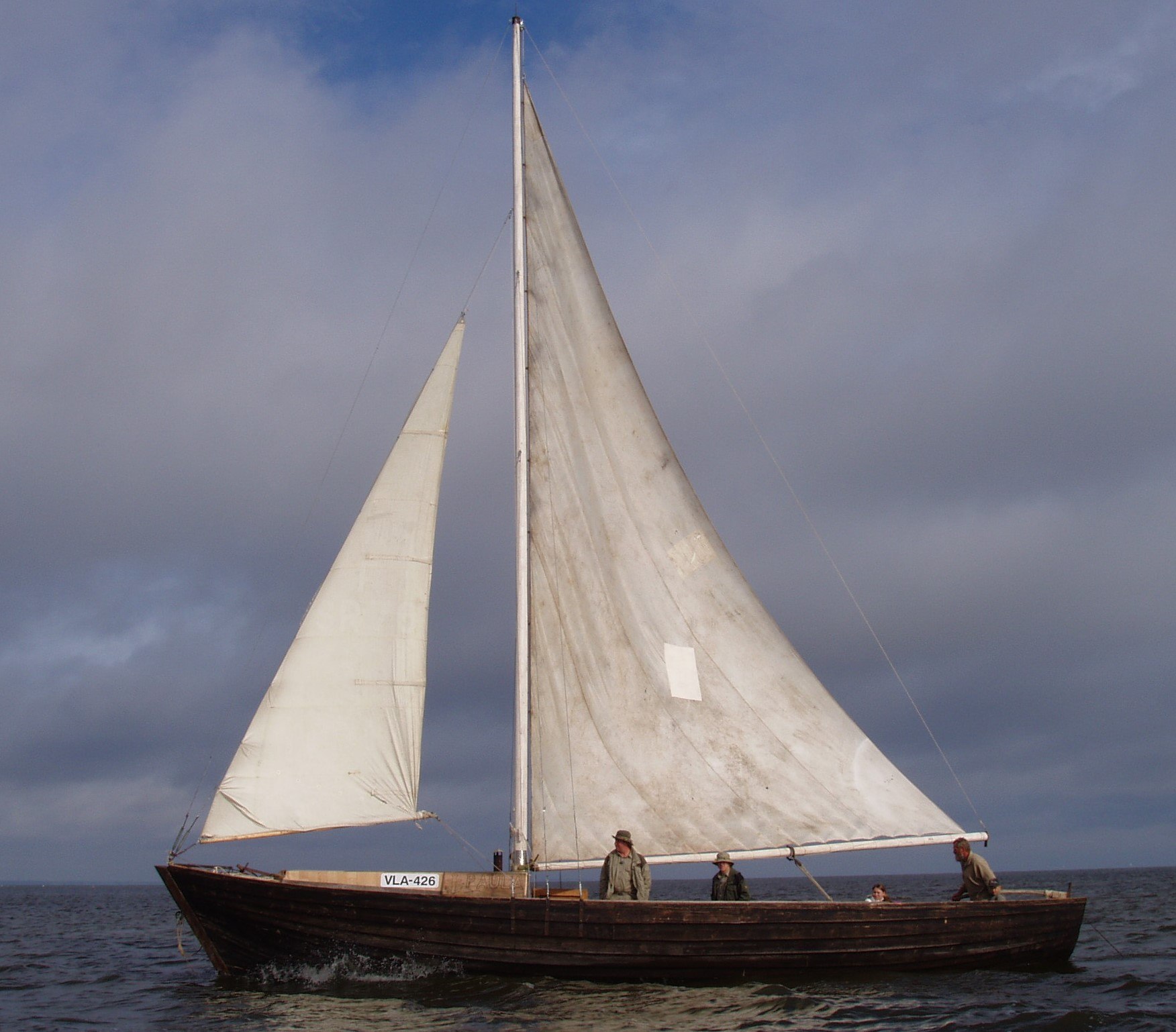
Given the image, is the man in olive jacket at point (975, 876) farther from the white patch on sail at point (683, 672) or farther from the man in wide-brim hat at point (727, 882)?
the white patch on sail at point (683, 672)

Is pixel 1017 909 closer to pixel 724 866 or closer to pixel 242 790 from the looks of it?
pixel 724 866

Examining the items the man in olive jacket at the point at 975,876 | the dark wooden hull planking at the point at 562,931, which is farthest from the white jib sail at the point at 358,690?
the man in olive jacket at the point at 975,876

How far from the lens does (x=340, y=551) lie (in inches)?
690

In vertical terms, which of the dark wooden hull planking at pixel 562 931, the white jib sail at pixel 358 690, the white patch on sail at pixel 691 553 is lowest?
the dark wooden hull planking at pixel 562 931

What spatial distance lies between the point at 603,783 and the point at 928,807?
17.0 ft

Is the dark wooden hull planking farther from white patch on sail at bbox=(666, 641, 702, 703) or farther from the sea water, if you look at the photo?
white patch on sail at bbox=(666, 641, 702, 703)

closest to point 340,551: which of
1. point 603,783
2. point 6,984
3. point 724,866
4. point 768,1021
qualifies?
point 603,783

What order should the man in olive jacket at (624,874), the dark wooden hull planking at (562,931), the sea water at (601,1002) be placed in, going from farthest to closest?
the man in olive jacket at (624,874)
the dark wooden hull planking at (562,931)
the sea water at (601,1002)

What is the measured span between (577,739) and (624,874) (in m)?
2.24

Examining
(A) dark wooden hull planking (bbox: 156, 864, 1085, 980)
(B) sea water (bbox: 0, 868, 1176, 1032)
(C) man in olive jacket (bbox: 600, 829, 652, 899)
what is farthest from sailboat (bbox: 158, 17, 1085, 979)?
(C) man in olive jacket (bbox: 600, 829, 652, 899)

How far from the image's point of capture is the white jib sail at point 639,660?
55.7 feet

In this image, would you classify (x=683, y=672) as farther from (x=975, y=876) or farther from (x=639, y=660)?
(x=975, y=876)

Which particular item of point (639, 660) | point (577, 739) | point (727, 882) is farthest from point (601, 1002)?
point (639, 660)

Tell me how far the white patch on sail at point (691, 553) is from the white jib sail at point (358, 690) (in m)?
4.05
